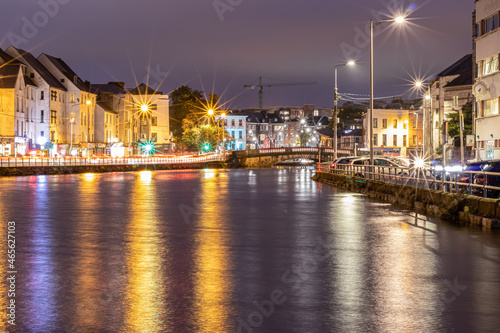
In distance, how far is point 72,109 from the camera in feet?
318

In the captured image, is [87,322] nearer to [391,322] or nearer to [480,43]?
[391,322]

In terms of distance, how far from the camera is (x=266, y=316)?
7203mm

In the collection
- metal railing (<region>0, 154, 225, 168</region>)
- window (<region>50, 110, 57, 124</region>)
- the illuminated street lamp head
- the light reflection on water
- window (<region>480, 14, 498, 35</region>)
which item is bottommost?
the light reflection on water

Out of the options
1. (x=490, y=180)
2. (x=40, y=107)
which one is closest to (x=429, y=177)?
(x=490, y=180)

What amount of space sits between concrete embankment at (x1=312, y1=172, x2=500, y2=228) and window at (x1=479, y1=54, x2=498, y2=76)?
20591 mm

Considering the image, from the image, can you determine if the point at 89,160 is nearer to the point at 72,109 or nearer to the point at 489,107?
the point at 72,109

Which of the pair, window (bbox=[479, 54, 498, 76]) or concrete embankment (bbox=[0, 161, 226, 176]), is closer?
window (bbox=[479, 54, 498, 76])

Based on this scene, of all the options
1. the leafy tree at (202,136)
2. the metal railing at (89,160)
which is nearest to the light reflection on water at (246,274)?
the metal railing at (89,160)

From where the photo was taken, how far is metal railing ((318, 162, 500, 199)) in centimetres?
1905

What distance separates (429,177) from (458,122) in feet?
159

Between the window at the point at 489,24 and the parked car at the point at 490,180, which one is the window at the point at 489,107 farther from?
the parked car at the point at 490,180

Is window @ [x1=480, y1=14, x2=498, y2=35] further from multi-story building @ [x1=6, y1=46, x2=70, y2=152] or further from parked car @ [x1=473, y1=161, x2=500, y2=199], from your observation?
multi-story building @ [x1=6, y1=46, x2=70, y2=152]

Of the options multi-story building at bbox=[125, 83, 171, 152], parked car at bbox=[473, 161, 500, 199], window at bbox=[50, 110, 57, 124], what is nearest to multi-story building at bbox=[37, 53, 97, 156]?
window at bbox=[50, 110, 57, 124]

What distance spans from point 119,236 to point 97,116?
95603 millimetres
